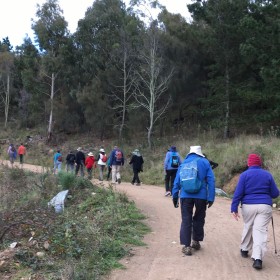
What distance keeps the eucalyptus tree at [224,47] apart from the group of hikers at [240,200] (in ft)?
67.7

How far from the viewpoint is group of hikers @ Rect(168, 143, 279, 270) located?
6141 mm

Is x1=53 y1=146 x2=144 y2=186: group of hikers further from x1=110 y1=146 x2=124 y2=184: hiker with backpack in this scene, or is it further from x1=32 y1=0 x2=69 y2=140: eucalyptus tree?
x1=32 y1=0 x2=69 y2=140: eucalyptus tree

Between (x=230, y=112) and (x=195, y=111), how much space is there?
5.79m

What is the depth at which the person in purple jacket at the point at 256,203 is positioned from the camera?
6070 mm

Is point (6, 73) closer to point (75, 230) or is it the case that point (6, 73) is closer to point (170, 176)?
point (170, 176)

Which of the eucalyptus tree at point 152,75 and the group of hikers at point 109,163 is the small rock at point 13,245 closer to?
the group of hikers at point 109,163

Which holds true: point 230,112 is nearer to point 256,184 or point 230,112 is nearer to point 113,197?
→ point 113,197

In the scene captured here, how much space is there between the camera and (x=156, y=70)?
3111 cm

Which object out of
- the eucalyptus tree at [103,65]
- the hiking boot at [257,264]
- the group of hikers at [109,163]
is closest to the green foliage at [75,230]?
the hiking boot at [257,264]

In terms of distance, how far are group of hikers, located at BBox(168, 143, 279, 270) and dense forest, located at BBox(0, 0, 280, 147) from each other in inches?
580

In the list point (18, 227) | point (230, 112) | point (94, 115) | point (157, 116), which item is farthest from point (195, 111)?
point (18, 227)

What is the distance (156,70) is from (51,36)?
618 inches

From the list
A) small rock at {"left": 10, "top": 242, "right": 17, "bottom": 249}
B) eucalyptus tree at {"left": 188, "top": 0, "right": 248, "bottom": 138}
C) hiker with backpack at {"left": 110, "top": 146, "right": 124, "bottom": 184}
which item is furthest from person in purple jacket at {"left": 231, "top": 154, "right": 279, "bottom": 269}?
eucalyptus tree at {"left": 188, "top": 0, "right": 248, "bottom": 138}

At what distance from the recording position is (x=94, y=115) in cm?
3675
